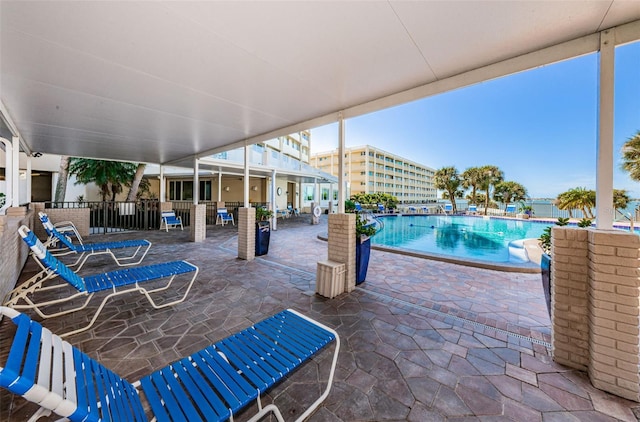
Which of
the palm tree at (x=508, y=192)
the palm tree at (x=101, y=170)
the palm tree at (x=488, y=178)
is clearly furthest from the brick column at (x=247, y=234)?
the palm tree at (x=508, y=192)

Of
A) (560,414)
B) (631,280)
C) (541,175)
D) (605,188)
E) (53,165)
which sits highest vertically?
(541,175)

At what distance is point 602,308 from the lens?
2.03 meters

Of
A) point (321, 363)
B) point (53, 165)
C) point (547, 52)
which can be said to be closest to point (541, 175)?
point (547, 52)

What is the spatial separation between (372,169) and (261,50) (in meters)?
43.7

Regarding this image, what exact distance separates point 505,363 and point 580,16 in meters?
3.11

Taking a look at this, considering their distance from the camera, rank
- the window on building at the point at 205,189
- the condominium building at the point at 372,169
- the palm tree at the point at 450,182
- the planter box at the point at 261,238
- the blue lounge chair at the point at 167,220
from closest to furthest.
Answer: the planter box at the point at 261,238
the blue lounge chair at the point at 167,220
the window on building at the point at 205,189
the palm tree at the point at 450,182
the condominium building at the point at 372,169

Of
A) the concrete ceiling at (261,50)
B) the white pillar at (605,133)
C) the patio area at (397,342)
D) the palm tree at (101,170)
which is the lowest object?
the patio area at (397,342)

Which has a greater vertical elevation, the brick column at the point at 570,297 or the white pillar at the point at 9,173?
the white pillar at the point at 9,173

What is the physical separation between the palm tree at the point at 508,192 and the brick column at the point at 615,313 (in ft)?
100

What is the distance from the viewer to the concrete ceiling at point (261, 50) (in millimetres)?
1979

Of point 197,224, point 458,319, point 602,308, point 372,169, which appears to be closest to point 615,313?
point 602,308

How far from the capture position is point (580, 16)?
204 cm

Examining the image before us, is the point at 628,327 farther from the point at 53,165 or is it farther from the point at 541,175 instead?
the point at 541,175

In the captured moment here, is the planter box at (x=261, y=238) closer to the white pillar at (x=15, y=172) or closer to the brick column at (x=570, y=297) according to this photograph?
the white pillar at (x=15, y=172)
